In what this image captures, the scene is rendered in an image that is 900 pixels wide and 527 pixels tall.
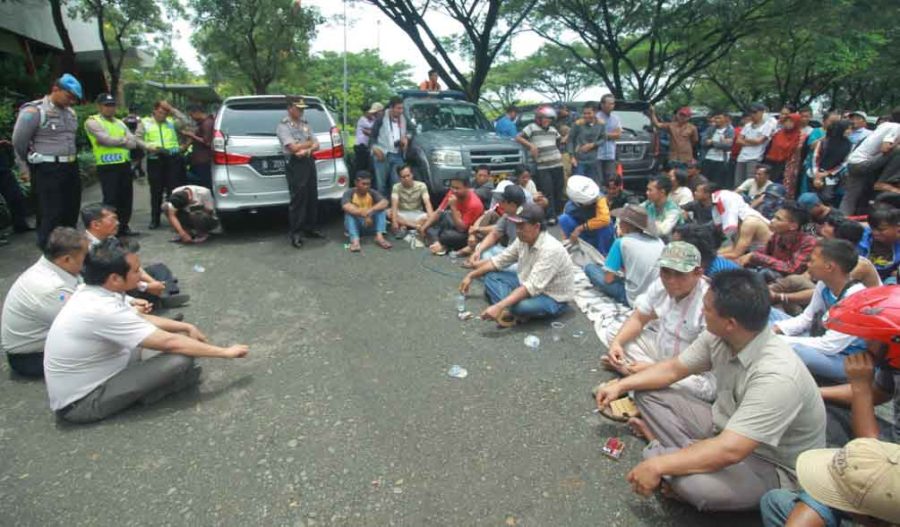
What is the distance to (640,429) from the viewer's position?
9.74 feet

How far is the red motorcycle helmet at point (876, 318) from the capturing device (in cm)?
228

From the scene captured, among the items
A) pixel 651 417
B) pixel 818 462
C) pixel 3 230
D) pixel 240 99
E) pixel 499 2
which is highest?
pixel 499 2

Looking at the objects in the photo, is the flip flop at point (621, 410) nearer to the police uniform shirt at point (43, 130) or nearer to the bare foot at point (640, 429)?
the bare foot at point (640, 429)

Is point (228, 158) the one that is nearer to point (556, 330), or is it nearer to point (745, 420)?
point (556, 330)

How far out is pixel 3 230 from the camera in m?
7.03

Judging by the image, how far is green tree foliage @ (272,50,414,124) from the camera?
25.4 m

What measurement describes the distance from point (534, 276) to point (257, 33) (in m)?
18.9

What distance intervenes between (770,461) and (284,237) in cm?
637

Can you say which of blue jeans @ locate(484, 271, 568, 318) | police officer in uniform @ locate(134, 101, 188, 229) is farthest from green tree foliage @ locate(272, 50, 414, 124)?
blue jeans @ locate(484, 271, 568, 318)

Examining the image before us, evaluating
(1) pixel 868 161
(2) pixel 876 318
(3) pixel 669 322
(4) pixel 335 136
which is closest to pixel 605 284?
(3) pixel 669 322

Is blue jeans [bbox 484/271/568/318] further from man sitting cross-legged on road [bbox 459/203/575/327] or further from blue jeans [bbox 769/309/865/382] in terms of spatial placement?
blue jeans [bbox 769/309/865/382]

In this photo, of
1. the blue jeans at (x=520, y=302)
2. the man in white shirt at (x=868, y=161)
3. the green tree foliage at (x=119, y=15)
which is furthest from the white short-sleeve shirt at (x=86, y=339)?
the green tree foliage at (x=119, y=15)

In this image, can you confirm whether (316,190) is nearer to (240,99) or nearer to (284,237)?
(284,237)

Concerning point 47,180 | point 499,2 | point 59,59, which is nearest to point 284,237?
point 47,180
